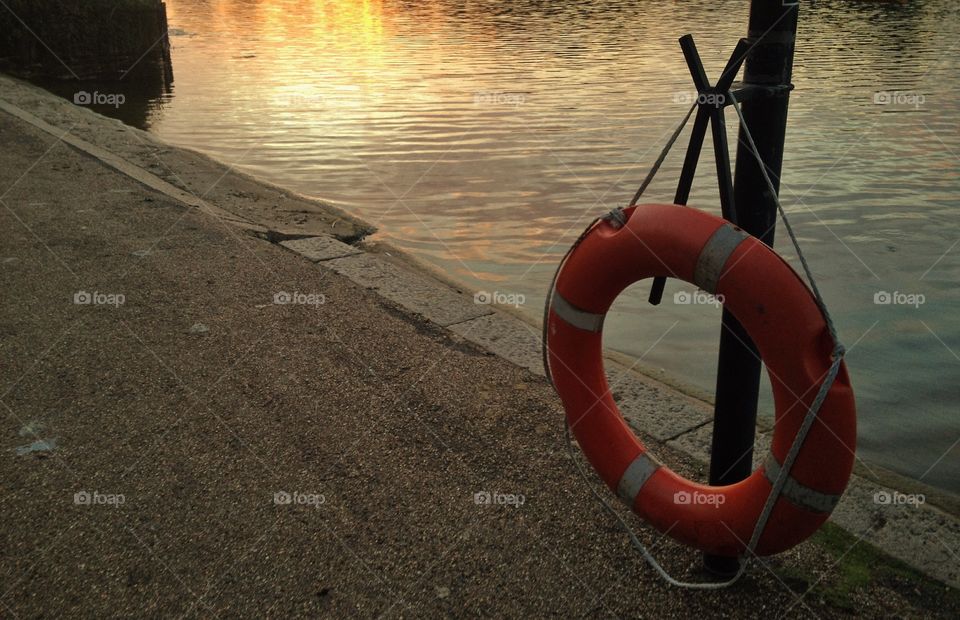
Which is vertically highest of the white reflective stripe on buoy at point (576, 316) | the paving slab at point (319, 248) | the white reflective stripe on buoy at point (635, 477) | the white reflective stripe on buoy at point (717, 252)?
the white reflective stripe on buoy at point (717, 252)

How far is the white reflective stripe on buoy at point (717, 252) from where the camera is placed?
233 cm

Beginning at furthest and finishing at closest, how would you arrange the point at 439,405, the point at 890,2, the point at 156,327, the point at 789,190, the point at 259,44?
the point at 890,2, the point at 259,44, the point at 789,190, the point at 156,327, the point at 439,405

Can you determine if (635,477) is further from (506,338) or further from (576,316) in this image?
(506,338)

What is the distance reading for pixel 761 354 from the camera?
Result: 2.37 m

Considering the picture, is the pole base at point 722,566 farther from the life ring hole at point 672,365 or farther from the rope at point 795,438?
the life ring hole at point 672,365

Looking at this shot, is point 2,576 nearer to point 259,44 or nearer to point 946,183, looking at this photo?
point 946,183

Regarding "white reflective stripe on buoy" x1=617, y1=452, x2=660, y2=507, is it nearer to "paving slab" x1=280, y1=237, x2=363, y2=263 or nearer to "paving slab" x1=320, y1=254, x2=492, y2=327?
"paving slab" x1=320, y1=254, x2=492, y2=327

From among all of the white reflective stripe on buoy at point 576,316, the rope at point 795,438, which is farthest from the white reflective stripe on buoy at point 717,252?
the white reflective stripe on buoy at point 576,316

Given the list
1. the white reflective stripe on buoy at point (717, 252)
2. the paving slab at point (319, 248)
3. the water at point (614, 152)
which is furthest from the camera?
the paving slab at point (319, 248)

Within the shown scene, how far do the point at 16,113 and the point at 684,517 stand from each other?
377 inches

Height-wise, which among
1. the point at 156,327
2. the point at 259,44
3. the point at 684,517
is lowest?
the point at 259,44

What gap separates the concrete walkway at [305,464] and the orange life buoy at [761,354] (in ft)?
0.88

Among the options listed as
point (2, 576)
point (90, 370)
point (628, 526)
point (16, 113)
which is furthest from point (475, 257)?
point (16, 113)

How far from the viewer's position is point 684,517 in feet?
8.48
